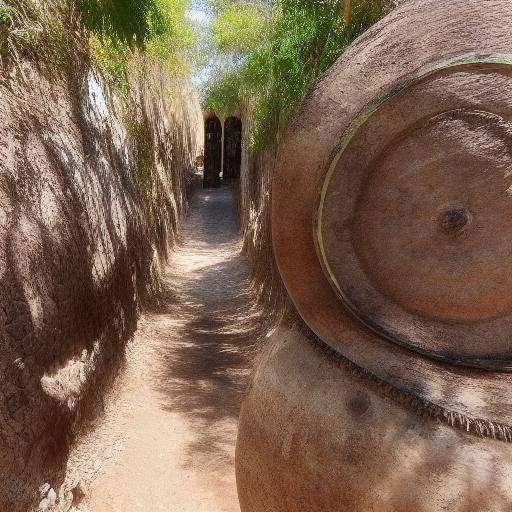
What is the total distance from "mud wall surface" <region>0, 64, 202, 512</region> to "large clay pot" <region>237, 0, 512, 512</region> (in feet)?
5.25

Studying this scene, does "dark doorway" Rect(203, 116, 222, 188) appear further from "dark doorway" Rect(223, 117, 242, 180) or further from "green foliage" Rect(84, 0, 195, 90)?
"green foliage" Rect(84, 0, 195, 90)

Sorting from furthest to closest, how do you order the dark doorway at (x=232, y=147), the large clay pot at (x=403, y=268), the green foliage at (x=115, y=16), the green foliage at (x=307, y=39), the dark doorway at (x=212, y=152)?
the dark doorway at (x=212, y=152), the dark doorway at (x=232, y=147), the green foliage at (x=115, y=16), the green foliage at (x=307, y=39), the large clay pot at (x=403, y=268)

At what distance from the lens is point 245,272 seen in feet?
28.6

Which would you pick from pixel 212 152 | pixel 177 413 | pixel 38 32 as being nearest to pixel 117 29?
pixel 38 32

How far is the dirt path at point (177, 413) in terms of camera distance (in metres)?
3.34

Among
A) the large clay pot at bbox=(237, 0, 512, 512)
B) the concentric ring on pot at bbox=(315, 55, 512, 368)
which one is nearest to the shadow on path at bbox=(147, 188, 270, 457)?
the large clay pot at bbox=(237, 0, 512, 512)

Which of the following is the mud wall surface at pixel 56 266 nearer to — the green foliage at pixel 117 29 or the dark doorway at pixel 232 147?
the green foliage at pixel 117 29

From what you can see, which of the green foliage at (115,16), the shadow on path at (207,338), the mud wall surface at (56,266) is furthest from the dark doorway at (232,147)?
the green foliage at (115,16)

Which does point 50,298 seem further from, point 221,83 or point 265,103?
point 221,83

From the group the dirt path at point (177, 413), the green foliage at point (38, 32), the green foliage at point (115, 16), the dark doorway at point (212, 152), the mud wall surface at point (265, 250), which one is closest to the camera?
the green foliage at point (38, 32)

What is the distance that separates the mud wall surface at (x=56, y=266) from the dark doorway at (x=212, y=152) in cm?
1445

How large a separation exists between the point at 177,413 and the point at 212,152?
661 inches

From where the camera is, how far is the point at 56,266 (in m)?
3.24

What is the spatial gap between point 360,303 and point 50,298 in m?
2.11
